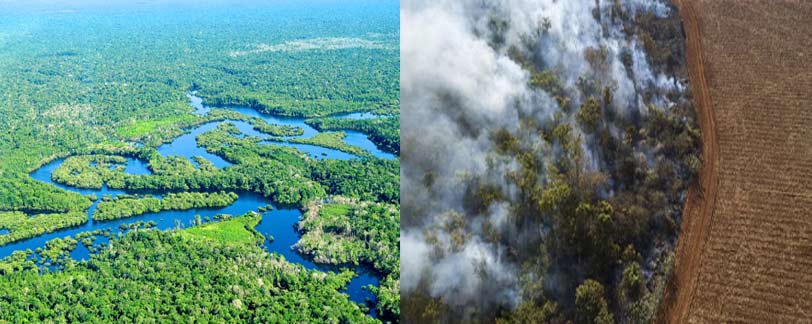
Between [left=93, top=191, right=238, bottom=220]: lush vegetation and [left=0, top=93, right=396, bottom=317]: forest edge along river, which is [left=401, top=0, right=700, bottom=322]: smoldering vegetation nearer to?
[left=0, top=93, right=396, bottom=317]: forest edge along river

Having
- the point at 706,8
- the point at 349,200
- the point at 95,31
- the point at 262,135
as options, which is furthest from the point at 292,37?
the point at 706,8

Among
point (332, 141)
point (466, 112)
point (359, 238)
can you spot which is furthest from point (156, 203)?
point (466, 112)

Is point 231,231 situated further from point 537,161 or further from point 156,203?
point 537,161

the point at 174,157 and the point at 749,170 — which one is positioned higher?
the point at 749,170

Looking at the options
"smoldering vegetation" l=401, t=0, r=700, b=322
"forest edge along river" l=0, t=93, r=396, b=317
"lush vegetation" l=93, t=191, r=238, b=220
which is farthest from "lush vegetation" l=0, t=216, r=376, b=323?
"smoldering vegetation" l=401, t=0, r=700, b=322

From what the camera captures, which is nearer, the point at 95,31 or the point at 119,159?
the point at 119,159

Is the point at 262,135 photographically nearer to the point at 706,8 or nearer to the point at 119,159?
the point at 119,159
